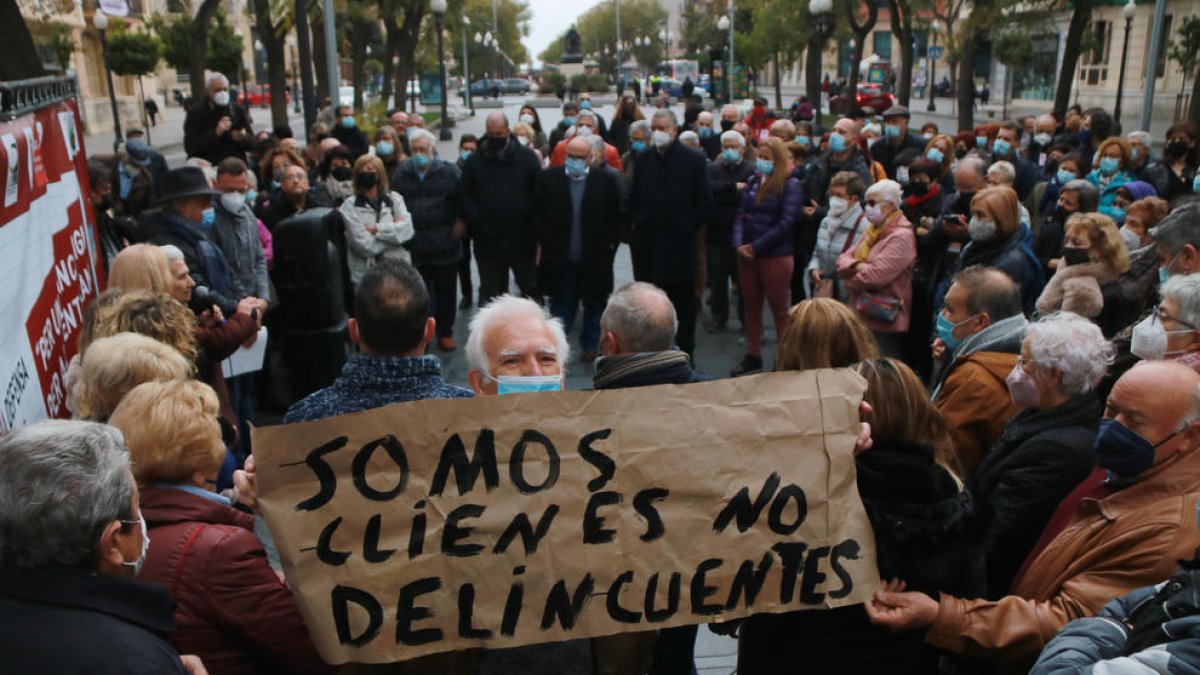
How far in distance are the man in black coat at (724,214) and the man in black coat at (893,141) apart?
276 cm

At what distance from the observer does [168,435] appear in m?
2.54

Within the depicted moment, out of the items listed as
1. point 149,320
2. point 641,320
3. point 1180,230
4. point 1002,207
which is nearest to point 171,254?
point 149,320

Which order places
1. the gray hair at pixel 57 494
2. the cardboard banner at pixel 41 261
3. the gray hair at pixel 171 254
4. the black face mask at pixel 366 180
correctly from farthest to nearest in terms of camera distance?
the black face mask at pixel 366 180 < the gray hair at pixel 171 254 < the cardboard banner at pixel 41 261 < the gray hair at pixel 57 494

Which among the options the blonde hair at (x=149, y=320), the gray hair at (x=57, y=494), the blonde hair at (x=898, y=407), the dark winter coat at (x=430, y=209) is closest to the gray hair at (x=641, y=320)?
the blonde hair at (x=898, y=407)

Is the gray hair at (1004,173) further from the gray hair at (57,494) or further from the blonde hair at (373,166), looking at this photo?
the gray hair at (57,494)

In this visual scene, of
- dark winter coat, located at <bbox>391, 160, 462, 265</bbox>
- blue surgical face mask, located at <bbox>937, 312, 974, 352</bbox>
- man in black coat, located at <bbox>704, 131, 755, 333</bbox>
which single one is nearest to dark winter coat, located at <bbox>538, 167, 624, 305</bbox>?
dark winter coat, located at <bbox>391, 160, 462, 265</bbox>

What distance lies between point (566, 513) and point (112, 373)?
5.63ft

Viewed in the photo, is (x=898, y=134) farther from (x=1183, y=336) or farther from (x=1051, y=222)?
(x=1183, y=336)

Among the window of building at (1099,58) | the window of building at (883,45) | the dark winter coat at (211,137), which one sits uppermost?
the window of building at (883,45)

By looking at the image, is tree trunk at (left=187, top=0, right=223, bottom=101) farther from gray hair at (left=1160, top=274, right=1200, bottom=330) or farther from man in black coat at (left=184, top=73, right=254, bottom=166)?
gray hair at (left=1160, top=274, right=1200, bottom=330)

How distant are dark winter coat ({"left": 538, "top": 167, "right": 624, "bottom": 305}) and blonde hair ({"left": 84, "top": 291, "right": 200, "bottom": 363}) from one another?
4.35 m

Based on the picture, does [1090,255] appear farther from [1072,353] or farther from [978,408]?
[1072,353]

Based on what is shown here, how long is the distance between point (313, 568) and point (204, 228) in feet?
13.7

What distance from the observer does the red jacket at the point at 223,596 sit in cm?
226
